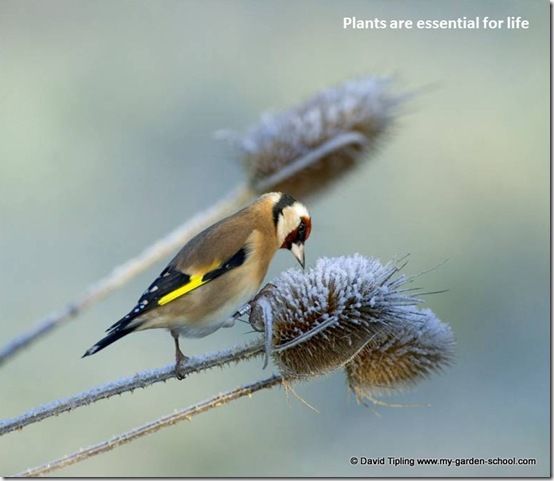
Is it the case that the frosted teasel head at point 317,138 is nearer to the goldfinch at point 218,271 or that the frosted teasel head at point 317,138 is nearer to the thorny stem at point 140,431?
the goldfinch at point 218,271

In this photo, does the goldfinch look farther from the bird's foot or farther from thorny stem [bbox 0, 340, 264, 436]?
thorny stem [bbox 0, 340, 264, 436]

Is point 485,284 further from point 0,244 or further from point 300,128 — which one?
point 0,244

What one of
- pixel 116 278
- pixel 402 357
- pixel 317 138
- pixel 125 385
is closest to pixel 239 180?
pixel 317 138

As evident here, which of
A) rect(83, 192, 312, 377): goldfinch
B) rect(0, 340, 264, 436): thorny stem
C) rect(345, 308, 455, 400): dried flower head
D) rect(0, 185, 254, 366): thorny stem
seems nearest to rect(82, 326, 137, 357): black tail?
rect(83, 192, 312, 377): goldfinch

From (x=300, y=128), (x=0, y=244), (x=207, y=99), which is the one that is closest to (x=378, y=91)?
(x=300, y=128)

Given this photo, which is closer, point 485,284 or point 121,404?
point 121,404

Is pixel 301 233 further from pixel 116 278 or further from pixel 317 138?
pixel 317 138

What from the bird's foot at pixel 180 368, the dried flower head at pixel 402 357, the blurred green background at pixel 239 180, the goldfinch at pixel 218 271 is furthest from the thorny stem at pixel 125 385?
the blurred green background at pixel 239 180
